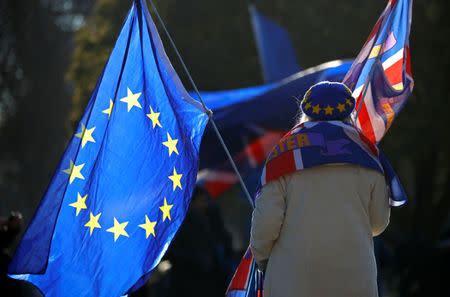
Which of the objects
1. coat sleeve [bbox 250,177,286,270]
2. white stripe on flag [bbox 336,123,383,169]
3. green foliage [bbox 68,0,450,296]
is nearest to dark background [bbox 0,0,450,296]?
green foliage [bbox 68,0,450,296]

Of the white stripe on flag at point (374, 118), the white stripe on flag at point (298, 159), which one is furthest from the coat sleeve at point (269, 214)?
the white stripe on flag at point (374, 118)

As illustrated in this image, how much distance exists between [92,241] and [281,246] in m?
1.37

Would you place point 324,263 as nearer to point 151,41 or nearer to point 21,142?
point 151,41

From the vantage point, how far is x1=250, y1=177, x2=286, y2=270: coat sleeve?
4.65 m

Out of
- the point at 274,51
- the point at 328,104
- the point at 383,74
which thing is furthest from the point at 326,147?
the point at 274,51

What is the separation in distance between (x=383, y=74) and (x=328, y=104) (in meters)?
1.61

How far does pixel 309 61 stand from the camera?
1997 cm

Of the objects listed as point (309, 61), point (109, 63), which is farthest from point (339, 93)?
point (309, 61)

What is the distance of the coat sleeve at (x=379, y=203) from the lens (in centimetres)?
476

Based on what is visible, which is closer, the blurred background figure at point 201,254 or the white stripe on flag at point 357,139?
the white stripe on flag at point 357,139

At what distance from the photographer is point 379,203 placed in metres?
4.77

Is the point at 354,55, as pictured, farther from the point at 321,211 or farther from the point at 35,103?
the point at 35,103

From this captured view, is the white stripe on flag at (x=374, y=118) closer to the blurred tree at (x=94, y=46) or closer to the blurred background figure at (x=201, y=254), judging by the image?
the blurred background figure at (x=201, y=254)

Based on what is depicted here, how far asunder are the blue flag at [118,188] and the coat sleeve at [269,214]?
95 cm
